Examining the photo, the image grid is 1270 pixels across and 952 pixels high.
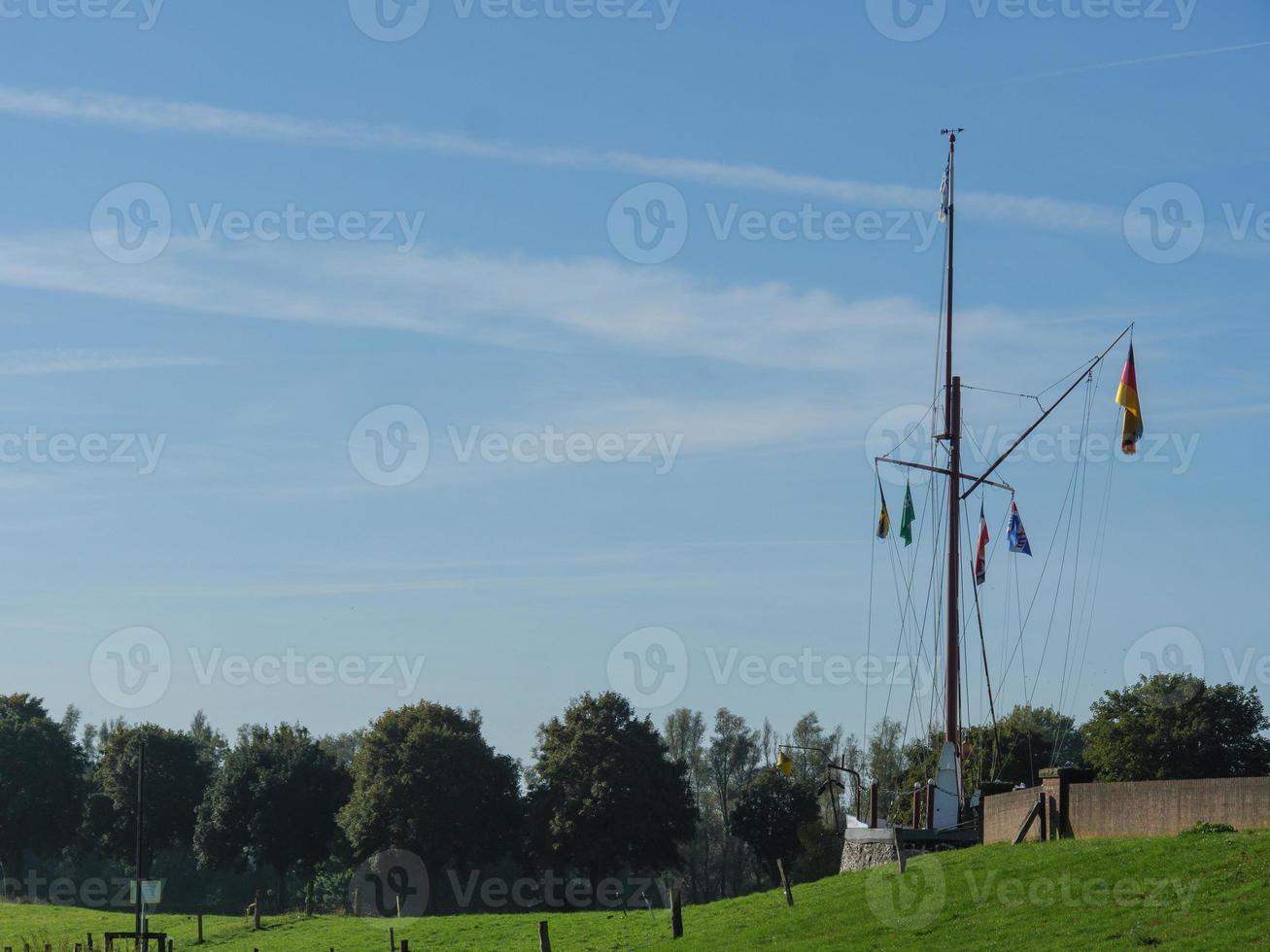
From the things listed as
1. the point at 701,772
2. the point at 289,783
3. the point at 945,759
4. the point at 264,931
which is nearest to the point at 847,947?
the point at 945,759

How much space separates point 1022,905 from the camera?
29.7 metres

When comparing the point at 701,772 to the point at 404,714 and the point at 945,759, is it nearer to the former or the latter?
the point at 404,714

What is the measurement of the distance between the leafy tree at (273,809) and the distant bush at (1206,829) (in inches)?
2758

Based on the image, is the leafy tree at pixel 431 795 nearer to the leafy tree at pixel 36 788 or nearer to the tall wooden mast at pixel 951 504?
the leafy tree at pixel 36 788

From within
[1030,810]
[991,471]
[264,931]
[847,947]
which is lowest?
[264,931]

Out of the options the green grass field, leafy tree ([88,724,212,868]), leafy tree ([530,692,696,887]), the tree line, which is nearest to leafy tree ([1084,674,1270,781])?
the tree line

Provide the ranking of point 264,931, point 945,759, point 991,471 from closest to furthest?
1. point 945,759
2. point 991,471
3. point 264,931

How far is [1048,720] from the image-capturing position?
9606 cm

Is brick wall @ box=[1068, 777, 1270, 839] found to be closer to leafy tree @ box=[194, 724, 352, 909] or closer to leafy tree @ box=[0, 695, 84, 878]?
leafy tree @ box=[194, 724, 352, 909]

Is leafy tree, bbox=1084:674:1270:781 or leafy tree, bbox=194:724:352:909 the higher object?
leafy tree, bbox=1084:674:1270:781

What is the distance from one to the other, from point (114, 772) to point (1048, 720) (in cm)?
5882

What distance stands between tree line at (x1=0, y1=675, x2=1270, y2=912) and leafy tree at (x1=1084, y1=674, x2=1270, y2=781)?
9 cm

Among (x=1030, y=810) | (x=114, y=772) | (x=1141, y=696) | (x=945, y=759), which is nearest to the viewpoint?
(x=1030, y=810)

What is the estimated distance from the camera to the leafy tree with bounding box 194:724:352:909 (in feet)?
302
